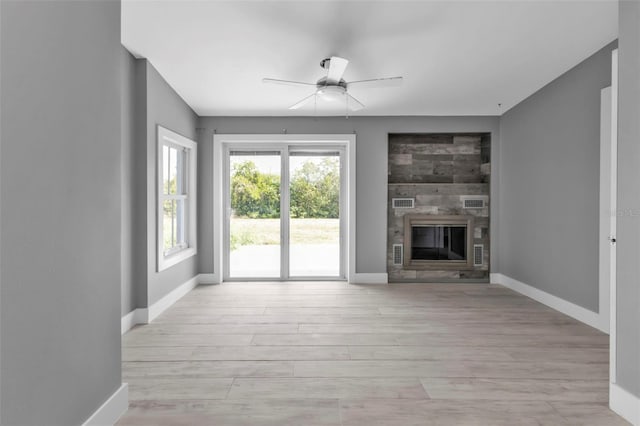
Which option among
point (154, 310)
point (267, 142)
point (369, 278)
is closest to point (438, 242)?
point (369, 278)

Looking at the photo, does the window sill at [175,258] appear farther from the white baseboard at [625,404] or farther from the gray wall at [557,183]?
the gray wall at [557,183]

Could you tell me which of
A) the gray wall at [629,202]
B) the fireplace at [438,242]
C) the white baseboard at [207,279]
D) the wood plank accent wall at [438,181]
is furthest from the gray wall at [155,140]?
the gray wall at [629,202]

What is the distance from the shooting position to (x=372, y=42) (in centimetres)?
309

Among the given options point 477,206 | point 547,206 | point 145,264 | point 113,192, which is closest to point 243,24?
point 113,192

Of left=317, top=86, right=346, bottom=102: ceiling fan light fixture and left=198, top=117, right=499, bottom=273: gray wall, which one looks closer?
left=317, top=86, right=346, bottom=102: ceiling fan light fixture

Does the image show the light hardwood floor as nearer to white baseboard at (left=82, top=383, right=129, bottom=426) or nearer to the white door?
white baseboard at (left=82, top=383, right=129, bottom=426)

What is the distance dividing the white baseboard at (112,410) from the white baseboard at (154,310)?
4.63ft

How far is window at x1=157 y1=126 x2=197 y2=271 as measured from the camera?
150 inches

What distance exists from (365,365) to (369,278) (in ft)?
9.03

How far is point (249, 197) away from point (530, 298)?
13.1 feet

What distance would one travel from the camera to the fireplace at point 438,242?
209 inches

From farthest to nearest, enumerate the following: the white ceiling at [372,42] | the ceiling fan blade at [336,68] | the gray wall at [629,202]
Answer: the ceiling fan blade at [336,68] < the white ceiling at [372,42] < the gray wall at [629,202]

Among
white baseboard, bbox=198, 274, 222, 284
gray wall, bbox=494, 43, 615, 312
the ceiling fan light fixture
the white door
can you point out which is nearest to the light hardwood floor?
the white door

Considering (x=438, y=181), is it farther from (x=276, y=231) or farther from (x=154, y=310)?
(x=154, y=310)
